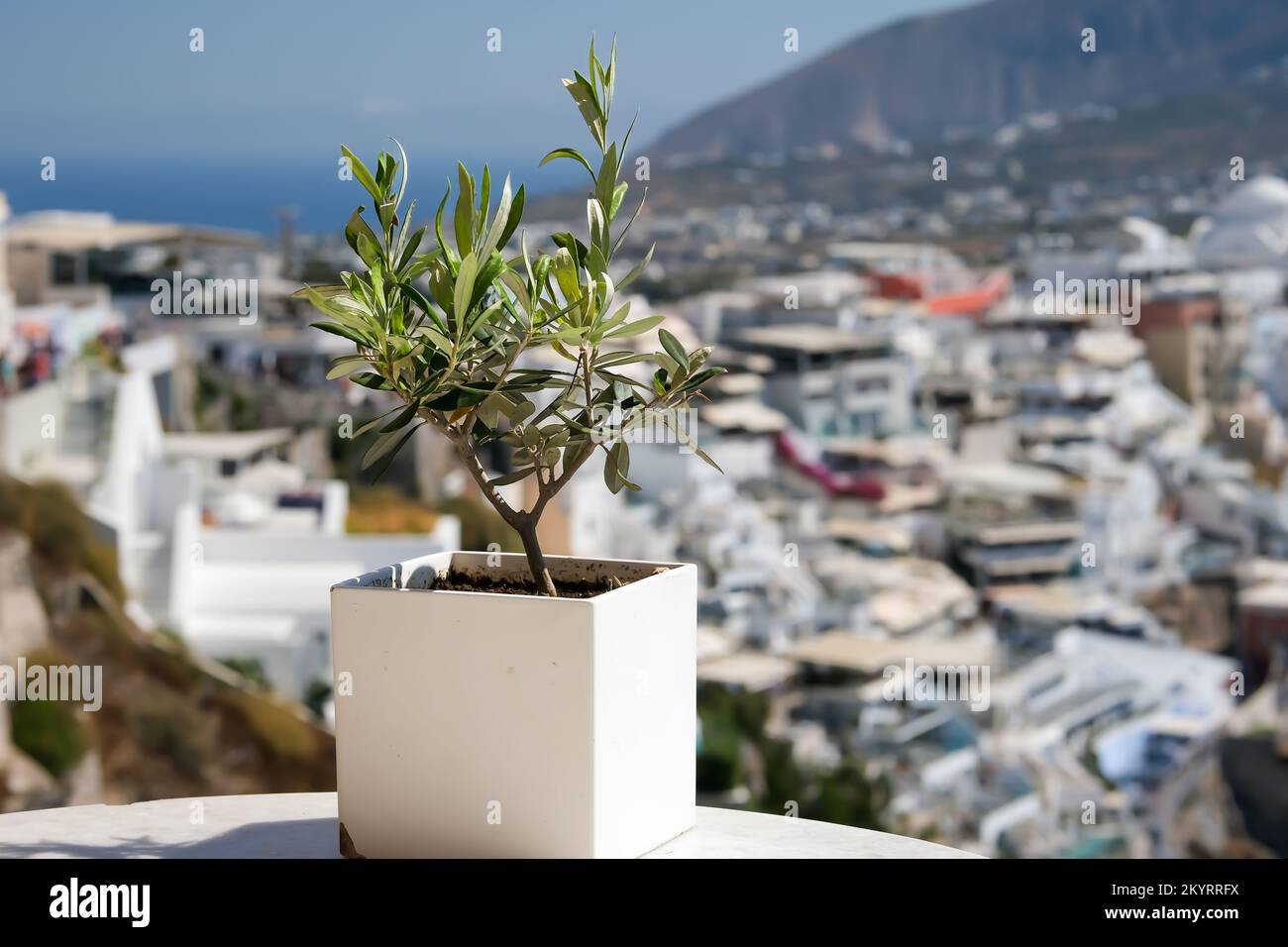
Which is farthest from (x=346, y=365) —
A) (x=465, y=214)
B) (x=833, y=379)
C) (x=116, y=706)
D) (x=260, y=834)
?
(x=833, y=379)

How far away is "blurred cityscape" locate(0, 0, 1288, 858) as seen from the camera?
14812 mm

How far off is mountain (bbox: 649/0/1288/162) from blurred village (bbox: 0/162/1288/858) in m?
12.7

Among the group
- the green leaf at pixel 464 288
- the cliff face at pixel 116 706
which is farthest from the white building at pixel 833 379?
the green leaf at pixel 464 288

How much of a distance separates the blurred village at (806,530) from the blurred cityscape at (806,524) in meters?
0.07

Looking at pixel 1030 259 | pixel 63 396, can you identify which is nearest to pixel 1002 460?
pixel 1030 259

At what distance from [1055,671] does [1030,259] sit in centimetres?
1413

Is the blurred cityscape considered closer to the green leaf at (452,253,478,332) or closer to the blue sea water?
the blue sea water

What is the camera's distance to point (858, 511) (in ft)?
77.5
